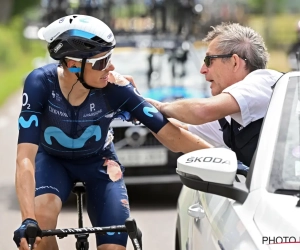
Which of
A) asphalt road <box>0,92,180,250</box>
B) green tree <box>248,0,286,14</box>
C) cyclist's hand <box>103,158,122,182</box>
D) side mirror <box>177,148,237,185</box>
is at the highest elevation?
side mirror <box>177,148,237,185</box>

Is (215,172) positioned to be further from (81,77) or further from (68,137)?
(68,137)

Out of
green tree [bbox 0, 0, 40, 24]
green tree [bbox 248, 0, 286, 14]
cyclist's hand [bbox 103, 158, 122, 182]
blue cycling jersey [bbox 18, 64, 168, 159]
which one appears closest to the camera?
blue cycling jersey [bbox 18, 64, 168, 159]

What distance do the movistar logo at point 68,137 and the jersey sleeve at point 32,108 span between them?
0.22 metres

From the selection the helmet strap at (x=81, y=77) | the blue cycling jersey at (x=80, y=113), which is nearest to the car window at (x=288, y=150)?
the blue cycling jersey at (x=80, y=113)

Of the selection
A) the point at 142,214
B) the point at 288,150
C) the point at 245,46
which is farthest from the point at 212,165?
the point at 142,214

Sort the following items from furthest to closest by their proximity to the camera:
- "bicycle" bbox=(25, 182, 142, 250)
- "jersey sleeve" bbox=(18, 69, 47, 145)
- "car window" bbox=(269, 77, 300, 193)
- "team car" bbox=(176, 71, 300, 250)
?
"jersey sleeve" bbox=(18, 69, 47, 145)
"bicycle" bbox=(25, 182, 142, 250)
"car window" bbox=(269, 77, 300, 193)
"team car" bbox=(176, 71, 300, 250)

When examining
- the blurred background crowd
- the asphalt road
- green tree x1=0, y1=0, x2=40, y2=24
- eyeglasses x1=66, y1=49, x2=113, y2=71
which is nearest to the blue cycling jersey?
eyeglasses x1=66, y1=49, x2=113, y2=71

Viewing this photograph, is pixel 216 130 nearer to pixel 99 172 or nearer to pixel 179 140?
pixel 179 140

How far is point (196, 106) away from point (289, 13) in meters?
57.7

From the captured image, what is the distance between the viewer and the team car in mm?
3723

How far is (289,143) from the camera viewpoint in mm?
4160

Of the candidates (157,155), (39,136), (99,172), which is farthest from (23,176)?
(157,155)

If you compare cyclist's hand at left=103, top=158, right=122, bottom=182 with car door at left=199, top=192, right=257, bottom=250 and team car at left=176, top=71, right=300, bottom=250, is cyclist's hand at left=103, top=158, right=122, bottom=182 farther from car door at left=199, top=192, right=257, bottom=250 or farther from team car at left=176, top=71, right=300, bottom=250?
team car at left=176, top=71, right=300, bottom=250

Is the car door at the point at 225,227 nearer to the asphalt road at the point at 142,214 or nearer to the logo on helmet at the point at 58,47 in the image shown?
the logo on helmet at the point at 58,47
